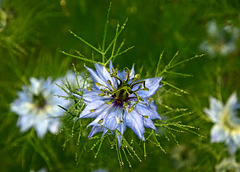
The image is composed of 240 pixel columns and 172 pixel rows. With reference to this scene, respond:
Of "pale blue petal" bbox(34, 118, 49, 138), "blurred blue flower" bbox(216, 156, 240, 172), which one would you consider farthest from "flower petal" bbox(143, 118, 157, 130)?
"blurred blue flower" bbox(216, 156, 240, 172)

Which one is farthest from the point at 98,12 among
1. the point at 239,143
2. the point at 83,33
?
the point at 239,143

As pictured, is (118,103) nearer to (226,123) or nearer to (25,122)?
(25,122)

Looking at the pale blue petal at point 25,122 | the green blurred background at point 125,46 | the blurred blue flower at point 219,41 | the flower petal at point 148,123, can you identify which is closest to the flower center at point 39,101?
the pale blue petal at point 25,122

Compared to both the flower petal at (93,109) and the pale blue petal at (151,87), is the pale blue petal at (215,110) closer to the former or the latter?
the pale blue petal at (151,87)

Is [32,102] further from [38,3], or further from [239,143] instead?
[239,143]

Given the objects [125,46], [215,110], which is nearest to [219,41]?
[125,46]
